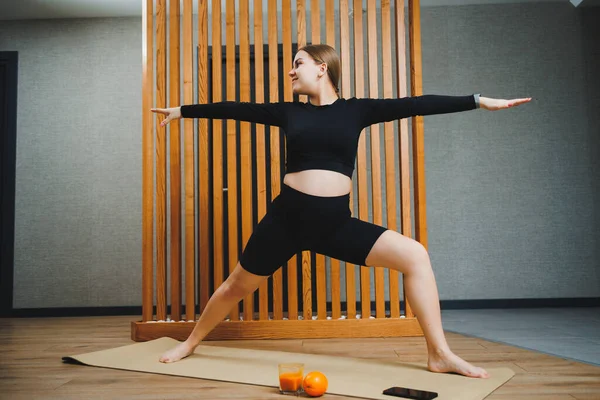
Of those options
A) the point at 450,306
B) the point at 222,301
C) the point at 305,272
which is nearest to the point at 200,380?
the point at 222,301

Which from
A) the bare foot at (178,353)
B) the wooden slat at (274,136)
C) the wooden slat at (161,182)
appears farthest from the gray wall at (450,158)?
the bare foot at (178,353)

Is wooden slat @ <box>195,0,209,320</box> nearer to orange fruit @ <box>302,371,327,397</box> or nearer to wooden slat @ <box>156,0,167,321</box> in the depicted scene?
wooden slat @ <box>156,0,167,321</box>

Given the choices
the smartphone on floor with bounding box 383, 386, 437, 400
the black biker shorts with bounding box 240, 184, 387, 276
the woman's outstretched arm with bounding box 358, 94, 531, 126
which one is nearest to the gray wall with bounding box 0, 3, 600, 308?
the woman's outstretched arm with bounding box 358, 94, 531, 126

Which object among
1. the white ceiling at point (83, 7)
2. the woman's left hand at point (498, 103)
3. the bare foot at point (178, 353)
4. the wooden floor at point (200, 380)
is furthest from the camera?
the white ceiling at point (83, 7)

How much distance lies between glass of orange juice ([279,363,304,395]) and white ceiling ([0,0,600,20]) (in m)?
3.29

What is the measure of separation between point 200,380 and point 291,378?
1.47ft

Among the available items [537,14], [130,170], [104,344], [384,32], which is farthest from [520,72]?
[104,344]

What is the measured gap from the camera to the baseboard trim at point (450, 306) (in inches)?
165

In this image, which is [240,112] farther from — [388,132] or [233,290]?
[388,132]

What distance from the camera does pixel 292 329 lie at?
9.87 feet

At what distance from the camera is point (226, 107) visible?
220 centimetres

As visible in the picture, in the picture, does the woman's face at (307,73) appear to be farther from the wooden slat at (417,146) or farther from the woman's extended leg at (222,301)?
the wooden slat at (417,146)

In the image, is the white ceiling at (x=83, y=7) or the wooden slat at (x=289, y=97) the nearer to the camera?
the wooden slat at (x=289, y=97)

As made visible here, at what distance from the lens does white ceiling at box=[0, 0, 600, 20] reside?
13.6 feet
